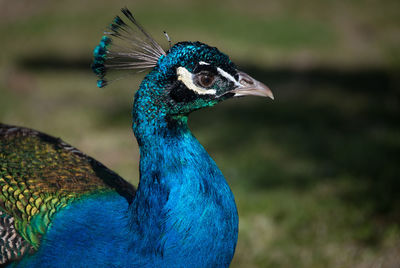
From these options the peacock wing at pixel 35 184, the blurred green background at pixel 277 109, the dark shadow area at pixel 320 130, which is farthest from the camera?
the dark shadow area at pixel 320 130

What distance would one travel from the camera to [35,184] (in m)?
1.84

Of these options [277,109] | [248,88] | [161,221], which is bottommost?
[161,221]

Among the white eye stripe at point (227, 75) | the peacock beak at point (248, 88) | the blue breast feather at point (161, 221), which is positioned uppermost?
the white eye stripe at point (227, 75)

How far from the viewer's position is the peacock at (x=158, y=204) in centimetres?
159

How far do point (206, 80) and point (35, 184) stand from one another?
0.71m

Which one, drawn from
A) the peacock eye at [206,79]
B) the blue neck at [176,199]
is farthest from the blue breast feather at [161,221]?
the peacock eye at [206,79]

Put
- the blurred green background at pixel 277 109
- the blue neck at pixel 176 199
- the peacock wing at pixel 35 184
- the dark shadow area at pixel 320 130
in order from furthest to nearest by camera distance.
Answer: the dark shadow area at pixel 320 130 → the blurred green background at pixel 277 109 → the peacock wing at pixel 35 184 → the blue neck at pixel 176 199

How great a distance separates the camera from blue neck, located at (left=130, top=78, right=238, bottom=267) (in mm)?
1583

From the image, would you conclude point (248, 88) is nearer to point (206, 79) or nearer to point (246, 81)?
point (246, 81)

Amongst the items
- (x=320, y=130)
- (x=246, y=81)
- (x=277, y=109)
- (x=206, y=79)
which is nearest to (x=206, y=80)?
(x=206, y=79)

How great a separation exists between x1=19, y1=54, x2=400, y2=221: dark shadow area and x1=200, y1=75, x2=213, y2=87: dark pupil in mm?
1872

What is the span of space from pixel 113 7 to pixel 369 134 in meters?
5.91

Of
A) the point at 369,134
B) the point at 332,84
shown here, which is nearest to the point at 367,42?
the point at 332,84

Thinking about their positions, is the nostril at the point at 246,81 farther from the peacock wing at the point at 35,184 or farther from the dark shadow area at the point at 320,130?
the dark shadow area at the point at 320,130
